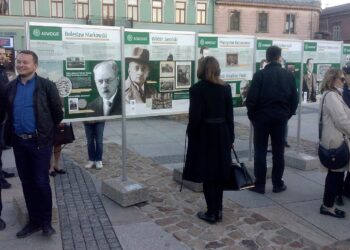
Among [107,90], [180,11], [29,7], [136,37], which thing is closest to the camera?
[107,90]

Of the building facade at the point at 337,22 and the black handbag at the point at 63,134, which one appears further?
the building facade at the point at 337,22

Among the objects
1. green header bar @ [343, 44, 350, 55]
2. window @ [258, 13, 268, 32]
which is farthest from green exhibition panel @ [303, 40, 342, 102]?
window @ [258, 13, 268, 32]

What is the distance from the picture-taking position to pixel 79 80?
4641 mm

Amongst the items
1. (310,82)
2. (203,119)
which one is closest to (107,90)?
(203,119)

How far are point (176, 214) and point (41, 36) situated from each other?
241 centimetres

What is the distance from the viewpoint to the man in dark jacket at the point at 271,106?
5160 mm

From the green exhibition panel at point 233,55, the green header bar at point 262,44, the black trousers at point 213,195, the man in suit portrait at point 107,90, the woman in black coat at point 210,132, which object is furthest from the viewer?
the green header bar at point 262,44

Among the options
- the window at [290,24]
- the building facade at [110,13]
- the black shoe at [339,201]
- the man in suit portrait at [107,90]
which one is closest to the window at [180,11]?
the building facade at [110,13]

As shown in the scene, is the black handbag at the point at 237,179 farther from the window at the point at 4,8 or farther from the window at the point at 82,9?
the window at the point at 4,8

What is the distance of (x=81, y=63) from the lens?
4617mm

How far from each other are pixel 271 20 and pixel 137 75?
3797 cm

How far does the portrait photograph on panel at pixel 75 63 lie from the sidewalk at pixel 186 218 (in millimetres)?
1623

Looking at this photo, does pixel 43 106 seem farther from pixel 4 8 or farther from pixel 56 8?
pixel 4 8

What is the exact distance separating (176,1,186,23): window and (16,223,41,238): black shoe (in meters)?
33.1
